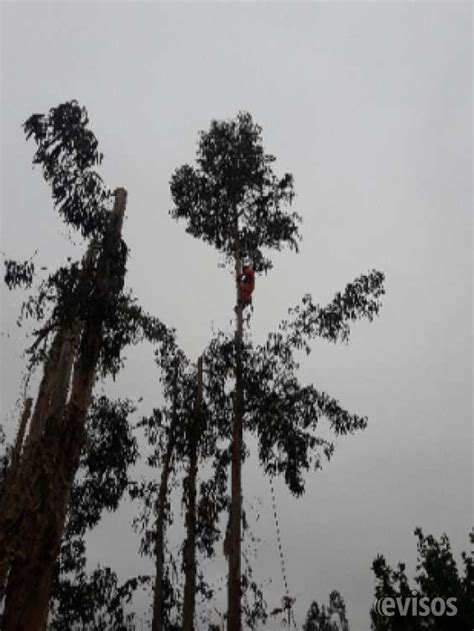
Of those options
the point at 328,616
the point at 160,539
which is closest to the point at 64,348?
the point at 160,539

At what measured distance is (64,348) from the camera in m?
7.08

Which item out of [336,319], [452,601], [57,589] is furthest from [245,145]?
[57,589]

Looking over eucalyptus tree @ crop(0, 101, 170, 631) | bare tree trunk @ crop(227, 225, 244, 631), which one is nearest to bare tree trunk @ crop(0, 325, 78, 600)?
eucalyptus tree @ crop(0, 101, 170, 631)

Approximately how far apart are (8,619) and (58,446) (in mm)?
1728

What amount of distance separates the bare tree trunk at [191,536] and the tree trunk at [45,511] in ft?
21.8

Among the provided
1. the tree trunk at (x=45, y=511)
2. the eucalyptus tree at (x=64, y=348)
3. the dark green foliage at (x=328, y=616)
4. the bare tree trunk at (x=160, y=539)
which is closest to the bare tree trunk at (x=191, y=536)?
the bare tree trunk at (x=160, y=539)

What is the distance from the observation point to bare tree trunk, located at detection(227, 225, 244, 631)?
9195mm

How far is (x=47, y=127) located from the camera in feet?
25.8

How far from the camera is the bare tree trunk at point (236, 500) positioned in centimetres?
920

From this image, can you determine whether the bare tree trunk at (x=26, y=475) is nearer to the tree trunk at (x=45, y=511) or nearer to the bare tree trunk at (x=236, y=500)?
the tree trunk at (x=45, y=511)

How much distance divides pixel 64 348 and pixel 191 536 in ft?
25.9

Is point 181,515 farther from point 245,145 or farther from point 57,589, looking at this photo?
point 245,145

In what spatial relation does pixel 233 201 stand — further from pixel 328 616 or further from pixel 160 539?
pixel 328 616

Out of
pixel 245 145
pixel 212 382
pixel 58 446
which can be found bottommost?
pixel 58 446
